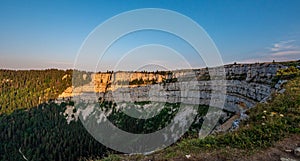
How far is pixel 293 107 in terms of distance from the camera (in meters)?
11.0

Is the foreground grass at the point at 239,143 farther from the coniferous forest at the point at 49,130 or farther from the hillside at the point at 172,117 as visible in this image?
the coniferous forest at the point at 49,130

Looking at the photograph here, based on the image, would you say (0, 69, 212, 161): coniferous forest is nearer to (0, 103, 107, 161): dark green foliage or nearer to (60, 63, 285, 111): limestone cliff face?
(0, 103, 107, 161): dark green foliage

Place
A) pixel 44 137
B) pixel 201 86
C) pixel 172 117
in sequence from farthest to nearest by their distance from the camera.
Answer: pixel 44 137 < pixel 201 86 < pixel 172 117

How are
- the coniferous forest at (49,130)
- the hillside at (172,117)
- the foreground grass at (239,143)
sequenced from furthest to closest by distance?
→ 1. the coniferous forest at (49,130)
2. the hillside at (172,117)
3. the foreground grass at (239,143)

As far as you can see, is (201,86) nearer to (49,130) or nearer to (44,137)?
(44,137)

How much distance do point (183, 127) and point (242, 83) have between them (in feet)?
78.0

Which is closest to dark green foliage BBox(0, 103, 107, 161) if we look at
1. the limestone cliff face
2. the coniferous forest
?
the coniferous forest

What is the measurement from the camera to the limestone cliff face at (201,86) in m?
48.5

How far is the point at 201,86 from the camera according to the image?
87.2 m

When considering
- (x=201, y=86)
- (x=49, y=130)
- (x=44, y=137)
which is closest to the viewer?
(x=201, y=86)

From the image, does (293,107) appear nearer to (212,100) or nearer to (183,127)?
(183,127)

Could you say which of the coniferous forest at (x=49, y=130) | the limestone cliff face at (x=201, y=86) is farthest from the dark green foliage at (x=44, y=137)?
the limestone cliff face at (x=201, y=86)

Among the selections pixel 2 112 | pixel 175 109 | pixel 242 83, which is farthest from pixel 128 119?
pixel 2 112

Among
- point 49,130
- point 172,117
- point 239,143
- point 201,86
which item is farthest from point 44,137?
point 239,143
